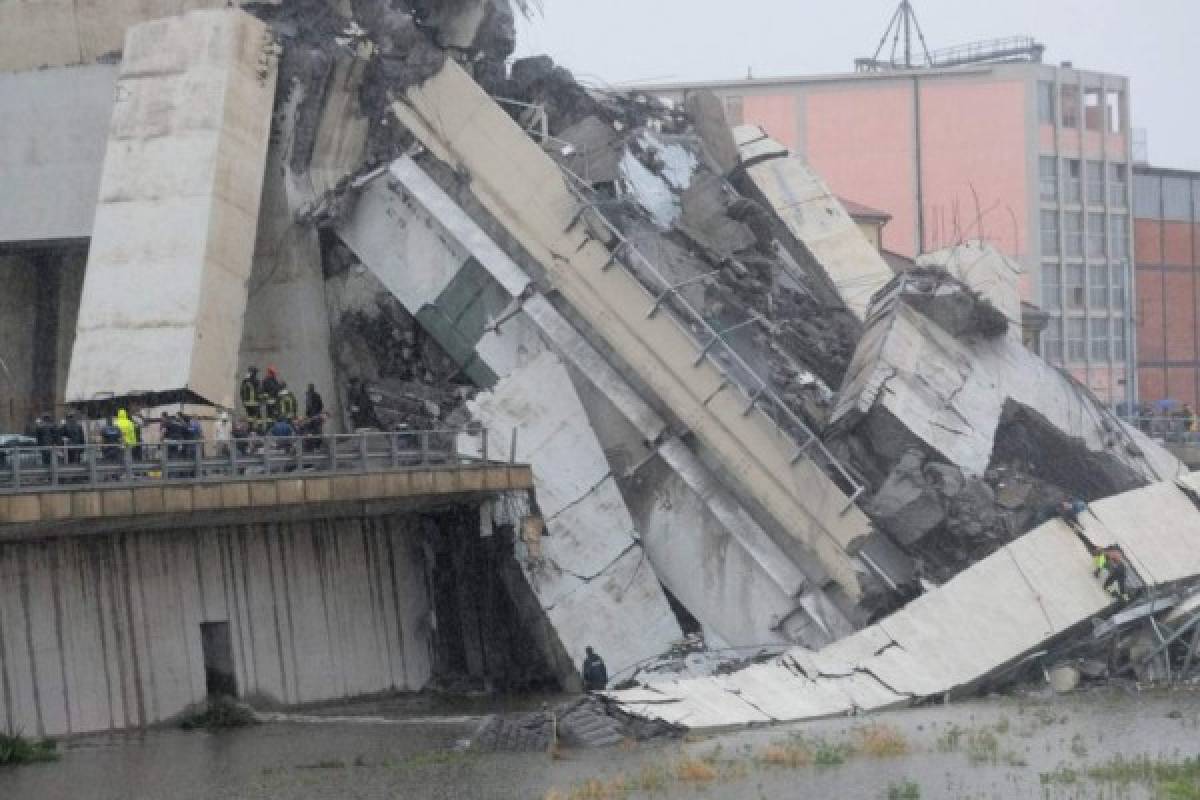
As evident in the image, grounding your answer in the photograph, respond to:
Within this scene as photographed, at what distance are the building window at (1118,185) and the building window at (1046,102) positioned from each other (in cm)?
404

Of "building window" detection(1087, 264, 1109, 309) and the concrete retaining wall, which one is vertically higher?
"building window" detection(1087, 264, 1109, 309)

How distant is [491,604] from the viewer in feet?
135

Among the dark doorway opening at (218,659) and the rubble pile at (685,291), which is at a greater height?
the rubble pile at (685,291)

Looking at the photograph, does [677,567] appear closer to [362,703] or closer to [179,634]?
[362,703]

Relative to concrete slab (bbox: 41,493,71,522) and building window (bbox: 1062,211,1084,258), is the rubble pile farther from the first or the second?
building window (bbox: 1062,211,1084,258)

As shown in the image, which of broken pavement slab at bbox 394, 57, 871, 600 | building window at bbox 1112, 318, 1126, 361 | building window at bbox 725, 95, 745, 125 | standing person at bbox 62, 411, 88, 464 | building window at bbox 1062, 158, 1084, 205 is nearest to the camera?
standing person at bbox 62, 411, 88, 464

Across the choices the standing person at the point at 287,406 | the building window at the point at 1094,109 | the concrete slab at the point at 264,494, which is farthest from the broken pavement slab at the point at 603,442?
the building window at the point at 1094,109

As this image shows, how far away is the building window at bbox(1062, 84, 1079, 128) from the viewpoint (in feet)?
274

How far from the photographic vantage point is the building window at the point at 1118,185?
280ft

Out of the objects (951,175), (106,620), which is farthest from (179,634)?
(951,175)

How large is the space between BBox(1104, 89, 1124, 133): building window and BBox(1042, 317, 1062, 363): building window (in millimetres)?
6799

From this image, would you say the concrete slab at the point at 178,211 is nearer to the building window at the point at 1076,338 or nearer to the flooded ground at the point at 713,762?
the flooded ground at the point at 713,762

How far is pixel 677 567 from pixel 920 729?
350 inches

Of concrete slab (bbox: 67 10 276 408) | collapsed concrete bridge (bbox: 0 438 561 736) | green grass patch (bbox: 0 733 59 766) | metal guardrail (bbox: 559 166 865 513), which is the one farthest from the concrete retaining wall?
metal guardrail (bbox: 559 166 865 513)
